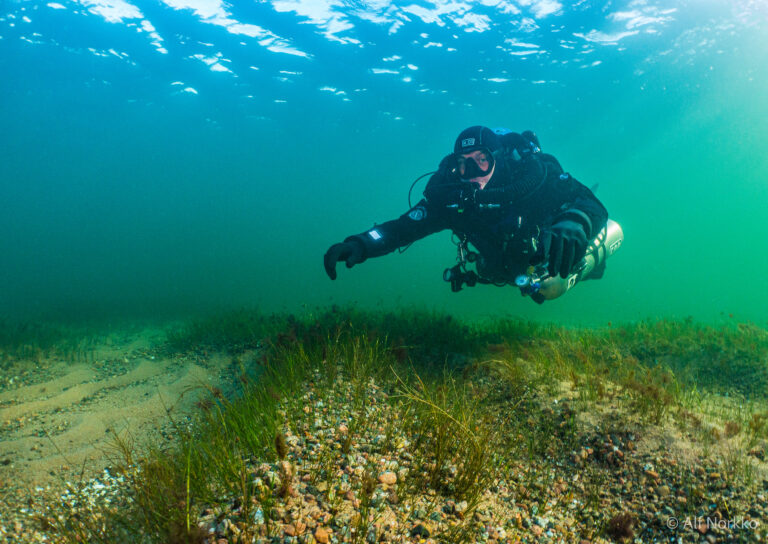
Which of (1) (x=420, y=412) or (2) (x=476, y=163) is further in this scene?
(2) (x=476, y=163)

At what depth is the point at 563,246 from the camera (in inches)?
158

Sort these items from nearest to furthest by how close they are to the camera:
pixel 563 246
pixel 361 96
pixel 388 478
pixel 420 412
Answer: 1. pixel 388 478
2. pixel 420 412
3. pixel 563 246
4. pixel 361 96

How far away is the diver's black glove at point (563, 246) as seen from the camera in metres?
3.89

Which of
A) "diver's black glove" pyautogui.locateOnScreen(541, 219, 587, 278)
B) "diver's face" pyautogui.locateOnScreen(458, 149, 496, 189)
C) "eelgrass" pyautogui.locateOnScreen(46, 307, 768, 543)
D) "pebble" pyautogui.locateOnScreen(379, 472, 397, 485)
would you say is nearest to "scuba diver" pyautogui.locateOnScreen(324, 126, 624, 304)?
"diver's face" pyautogui.locateOnScreen(458, 149, 496, 189)

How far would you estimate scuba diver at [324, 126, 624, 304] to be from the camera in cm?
555

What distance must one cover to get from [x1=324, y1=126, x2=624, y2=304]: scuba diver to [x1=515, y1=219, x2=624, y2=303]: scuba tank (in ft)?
0.07

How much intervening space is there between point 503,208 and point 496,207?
0.17 meters

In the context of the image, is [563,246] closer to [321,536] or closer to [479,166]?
[479,166]

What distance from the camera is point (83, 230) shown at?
93438 millimetres

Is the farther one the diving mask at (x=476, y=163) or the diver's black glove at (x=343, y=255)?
the diving mask at (x=476, y=163)

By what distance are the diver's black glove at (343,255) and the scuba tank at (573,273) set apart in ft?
7.08

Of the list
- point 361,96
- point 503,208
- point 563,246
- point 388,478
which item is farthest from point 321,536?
point 361,96

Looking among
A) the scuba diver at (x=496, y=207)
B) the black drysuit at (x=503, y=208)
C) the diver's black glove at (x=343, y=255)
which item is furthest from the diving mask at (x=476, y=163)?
the diver's black glove at (x=343, y=255)

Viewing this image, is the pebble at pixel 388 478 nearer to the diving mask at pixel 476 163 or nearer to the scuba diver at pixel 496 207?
the scuba diver at pixel 496 207
